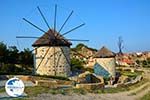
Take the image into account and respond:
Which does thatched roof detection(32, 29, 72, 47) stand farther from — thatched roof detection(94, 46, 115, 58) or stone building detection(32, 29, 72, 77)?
thatched roof detection(94, 46, 115, 58)

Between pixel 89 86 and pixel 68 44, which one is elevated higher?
pixel 68 44

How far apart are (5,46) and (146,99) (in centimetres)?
4023

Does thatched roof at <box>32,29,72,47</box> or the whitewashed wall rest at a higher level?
thatched roof at <box>32,29,72,47</box>

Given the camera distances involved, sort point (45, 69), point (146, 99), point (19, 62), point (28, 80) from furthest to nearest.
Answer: point (19, 62) < point (45, 69) < point (28, 80) < point (146, 99)

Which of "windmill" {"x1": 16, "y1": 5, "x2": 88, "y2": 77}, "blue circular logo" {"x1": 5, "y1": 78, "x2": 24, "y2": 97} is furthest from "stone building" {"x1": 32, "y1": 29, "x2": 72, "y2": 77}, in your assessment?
"blue circular logo" {"x1": 5, "y1": 78, "x2": 24, "y2": 97}

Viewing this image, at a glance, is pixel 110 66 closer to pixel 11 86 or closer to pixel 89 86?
pixel 89 86

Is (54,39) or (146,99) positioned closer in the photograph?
(146,99)

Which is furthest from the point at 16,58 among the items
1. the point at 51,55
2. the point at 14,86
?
the point at 14,86

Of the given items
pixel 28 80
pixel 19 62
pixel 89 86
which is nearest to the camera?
pixel 89 86

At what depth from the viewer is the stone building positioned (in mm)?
52500

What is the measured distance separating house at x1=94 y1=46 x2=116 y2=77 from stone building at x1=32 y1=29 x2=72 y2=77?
345 inches

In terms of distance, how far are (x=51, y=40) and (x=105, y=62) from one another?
12.1m

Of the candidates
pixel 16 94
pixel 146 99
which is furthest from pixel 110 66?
pixel 16 94

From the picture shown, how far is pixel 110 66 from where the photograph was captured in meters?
60.3
